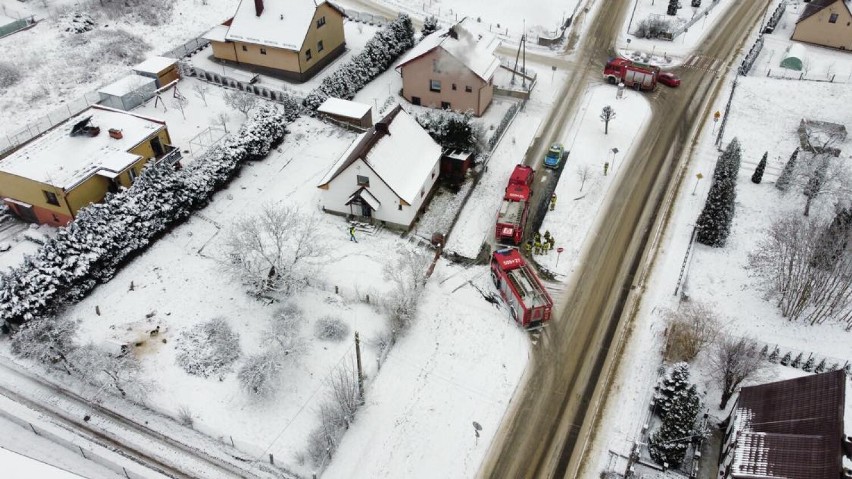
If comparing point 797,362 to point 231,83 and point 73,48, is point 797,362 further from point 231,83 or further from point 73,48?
point 73,48

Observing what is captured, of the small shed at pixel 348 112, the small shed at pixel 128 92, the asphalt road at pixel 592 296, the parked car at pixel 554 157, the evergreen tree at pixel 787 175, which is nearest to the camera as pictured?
the asphalt road at pixel 592 296

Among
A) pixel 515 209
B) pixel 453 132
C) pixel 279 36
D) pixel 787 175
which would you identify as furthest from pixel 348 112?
pixel 787 175

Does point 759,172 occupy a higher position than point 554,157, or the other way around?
point 759,172

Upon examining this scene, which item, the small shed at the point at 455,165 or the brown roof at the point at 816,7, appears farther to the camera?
the brown roof at the point at 816,7

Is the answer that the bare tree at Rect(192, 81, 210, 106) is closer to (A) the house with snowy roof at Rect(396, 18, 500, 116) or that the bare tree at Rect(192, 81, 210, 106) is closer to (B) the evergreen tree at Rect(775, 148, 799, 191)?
(A) the house with snowy roof at Rect(396, 18, 500, 116)

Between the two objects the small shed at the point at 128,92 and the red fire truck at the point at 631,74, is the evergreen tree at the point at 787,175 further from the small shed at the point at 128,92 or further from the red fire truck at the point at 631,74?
the small shed at the point at 128,92

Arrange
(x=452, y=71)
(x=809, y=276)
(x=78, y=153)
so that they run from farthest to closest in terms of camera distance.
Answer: (x=452, y=71) < (x=78, y=153) < (x=809, y=276)

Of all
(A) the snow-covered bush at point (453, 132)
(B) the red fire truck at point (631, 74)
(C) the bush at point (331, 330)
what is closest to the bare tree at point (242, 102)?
(A) the snow-covered bush at point (453, 132)

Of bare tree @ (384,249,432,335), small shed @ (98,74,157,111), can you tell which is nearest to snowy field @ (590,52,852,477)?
bare tree @ (384,249,432,335)
